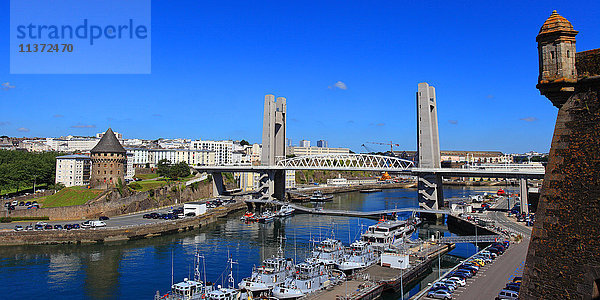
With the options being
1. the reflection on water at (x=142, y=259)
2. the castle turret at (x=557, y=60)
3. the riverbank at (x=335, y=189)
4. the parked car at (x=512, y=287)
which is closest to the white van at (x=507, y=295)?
the parked car at (x=512, y=287)

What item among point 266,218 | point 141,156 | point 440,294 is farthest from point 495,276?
point 141,156

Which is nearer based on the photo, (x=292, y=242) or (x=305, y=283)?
(x=305, y=283)

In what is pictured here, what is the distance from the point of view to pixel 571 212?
5691mm

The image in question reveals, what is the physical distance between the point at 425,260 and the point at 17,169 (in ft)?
145

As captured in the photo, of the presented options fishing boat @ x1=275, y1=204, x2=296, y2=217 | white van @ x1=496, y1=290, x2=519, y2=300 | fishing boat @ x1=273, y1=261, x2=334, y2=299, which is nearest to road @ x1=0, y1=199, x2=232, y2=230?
fishing boat @ x1=275, y1=204, x2=296, y2=217

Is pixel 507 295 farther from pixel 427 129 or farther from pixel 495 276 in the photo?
pixel 427 129

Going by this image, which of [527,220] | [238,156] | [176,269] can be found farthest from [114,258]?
[238,156]

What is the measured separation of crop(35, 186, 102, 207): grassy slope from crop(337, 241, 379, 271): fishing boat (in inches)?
1024

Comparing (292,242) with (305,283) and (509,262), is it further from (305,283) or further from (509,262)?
(509,262)

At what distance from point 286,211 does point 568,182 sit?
41355 mm

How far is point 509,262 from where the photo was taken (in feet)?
66.8

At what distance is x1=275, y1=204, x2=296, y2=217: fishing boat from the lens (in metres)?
45.3

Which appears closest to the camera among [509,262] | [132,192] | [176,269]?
[509,262]

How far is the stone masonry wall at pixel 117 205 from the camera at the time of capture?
34406 mm
